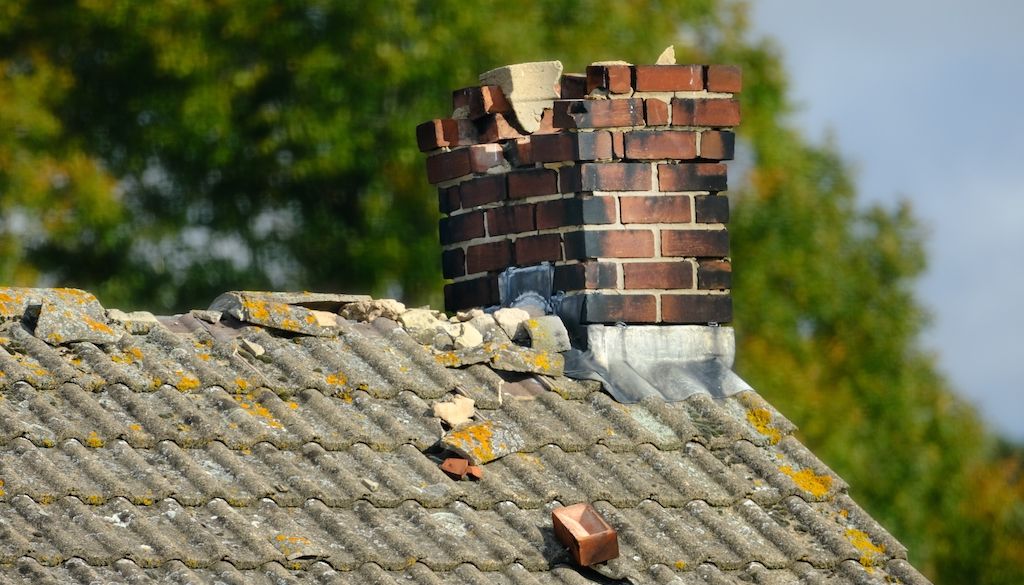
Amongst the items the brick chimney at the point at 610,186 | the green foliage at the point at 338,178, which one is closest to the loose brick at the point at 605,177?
the brick chimney at the point at 610,186

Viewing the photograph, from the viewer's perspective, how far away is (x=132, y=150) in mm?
20016

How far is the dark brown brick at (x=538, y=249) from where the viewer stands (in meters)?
6.75

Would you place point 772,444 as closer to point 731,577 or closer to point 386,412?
point 731,577

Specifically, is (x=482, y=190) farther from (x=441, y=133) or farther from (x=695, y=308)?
(x=695, y=308)

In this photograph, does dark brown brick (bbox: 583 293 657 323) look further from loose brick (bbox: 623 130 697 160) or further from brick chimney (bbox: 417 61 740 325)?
loose brick (bbox: 623 130 697 160)

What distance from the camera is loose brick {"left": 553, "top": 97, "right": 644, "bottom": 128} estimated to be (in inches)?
264

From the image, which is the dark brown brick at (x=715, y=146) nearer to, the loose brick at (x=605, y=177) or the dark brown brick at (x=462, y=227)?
the loose brick at (x=605, y=177)

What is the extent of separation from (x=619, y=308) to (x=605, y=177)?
1.65ft

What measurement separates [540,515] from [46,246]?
14.6 m

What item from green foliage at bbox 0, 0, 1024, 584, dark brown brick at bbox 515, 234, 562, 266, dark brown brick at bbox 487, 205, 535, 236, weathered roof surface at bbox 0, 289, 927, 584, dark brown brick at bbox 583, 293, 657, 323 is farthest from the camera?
green foliage at bbox 0, 0, 1024, 584

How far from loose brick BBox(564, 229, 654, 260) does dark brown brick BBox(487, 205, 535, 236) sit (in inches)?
8.4

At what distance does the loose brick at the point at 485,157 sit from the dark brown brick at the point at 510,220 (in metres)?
0.17

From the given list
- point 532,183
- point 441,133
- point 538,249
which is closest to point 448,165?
point 441,133

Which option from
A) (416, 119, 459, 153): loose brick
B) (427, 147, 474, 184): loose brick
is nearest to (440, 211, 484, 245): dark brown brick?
(427, 147, 474, 184): loose brick
